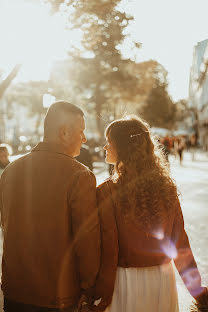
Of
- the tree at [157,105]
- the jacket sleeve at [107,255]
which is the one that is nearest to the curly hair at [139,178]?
the jacket sleeve at [107,255]

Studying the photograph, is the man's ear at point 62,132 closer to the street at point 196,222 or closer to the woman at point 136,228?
the woman at point 136,228

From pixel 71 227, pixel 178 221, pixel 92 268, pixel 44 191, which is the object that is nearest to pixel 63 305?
pixel 92 268

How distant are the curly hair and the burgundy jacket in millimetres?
49

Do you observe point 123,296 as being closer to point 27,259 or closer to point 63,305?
point 63,305

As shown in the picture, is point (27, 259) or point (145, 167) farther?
point (145, 167)

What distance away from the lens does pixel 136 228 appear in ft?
9.26

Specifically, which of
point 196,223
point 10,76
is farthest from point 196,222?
point 10,76

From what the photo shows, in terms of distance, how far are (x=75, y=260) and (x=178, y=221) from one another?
70cm

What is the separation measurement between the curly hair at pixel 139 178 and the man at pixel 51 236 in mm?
265

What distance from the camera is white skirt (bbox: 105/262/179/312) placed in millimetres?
2797

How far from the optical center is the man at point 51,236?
2584 mm

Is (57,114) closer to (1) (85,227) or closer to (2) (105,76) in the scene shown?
(1) (85,227)

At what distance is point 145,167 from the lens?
9.47ft

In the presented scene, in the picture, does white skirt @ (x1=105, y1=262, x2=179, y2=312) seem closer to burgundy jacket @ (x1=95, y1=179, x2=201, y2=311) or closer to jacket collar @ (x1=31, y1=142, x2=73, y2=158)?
burgundy jacket @ (x1=95, y1=179, x2=201, y2=311)
